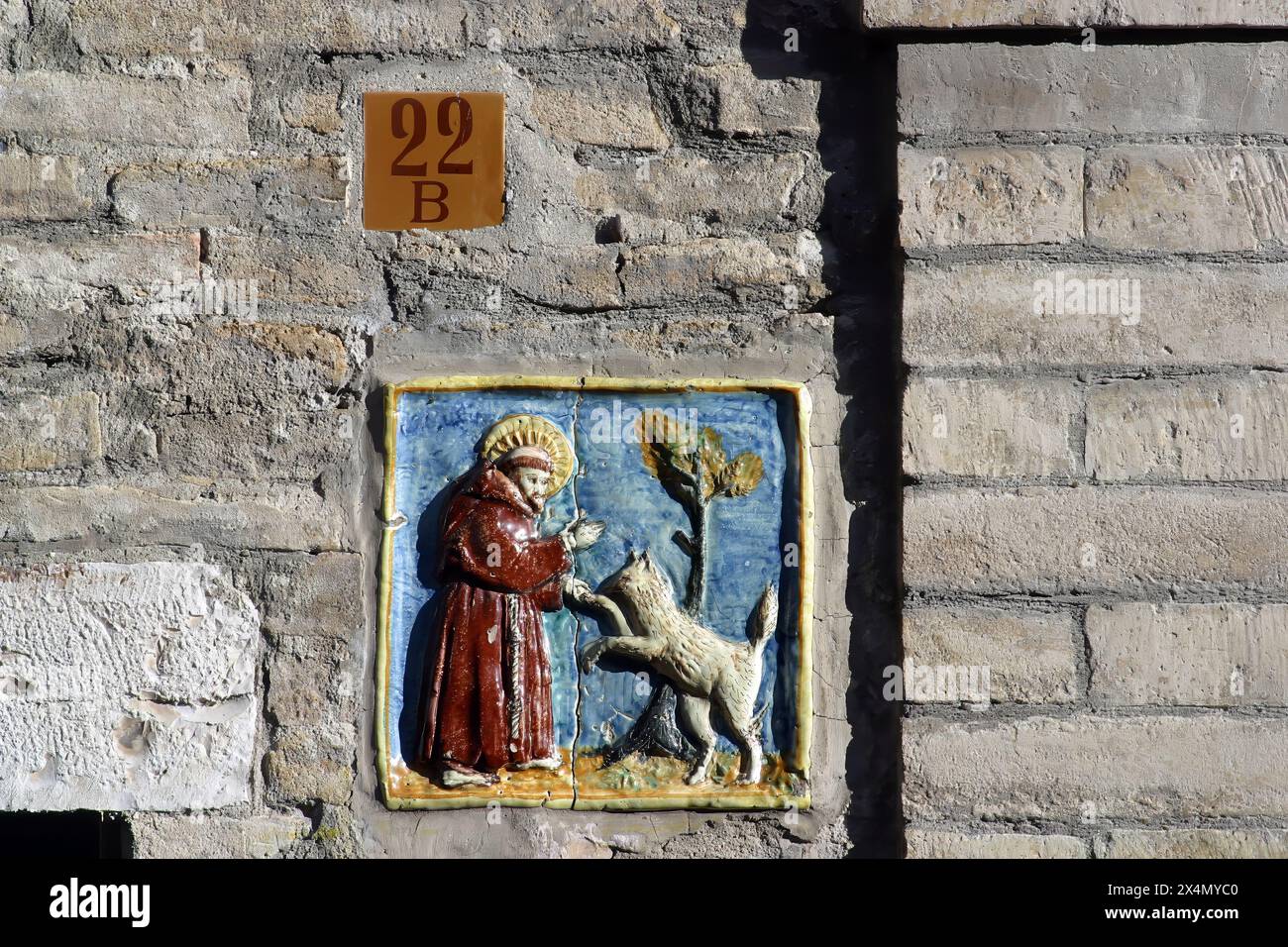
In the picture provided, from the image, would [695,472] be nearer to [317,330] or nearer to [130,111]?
[317,330]

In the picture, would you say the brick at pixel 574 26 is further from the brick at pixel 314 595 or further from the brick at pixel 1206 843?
the brick at pixel 1206 843

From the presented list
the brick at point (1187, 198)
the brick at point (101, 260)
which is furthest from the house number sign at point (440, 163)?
the brick at point (1187, 198)

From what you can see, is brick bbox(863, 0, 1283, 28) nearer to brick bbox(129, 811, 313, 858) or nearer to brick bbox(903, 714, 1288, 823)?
brick bbox(903, 714, 1288, 823)

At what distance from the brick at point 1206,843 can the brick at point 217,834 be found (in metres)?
1.58

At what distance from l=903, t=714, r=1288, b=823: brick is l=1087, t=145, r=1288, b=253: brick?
0.91 metres

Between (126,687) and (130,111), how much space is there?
1.18 metres

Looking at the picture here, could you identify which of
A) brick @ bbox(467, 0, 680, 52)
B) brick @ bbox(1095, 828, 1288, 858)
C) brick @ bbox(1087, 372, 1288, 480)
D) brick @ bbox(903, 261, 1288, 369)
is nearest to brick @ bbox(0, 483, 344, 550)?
brick @ bbox(467, 0, 680, 52)

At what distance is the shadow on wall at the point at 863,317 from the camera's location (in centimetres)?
234

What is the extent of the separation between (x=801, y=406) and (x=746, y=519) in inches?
9.8

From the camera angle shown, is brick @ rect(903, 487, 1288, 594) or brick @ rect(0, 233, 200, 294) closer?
brick @ rect(903, 487, 1288, 594)

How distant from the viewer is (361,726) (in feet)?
7.73

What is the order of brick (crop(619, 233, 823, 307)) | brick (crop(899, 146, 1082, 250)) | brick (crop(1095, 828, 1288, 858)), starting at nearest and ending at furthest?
brick (crop(1095, 828, 1288, 858)) → brick (crop(899, 146, 1082, 250)) → brick (crop(619, 233, 823, 307))

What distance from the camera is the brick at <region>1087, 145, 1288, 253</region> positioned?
90.0 inches

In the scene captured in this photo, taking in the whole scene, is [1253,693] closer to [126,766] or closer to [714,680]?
[714,680]
